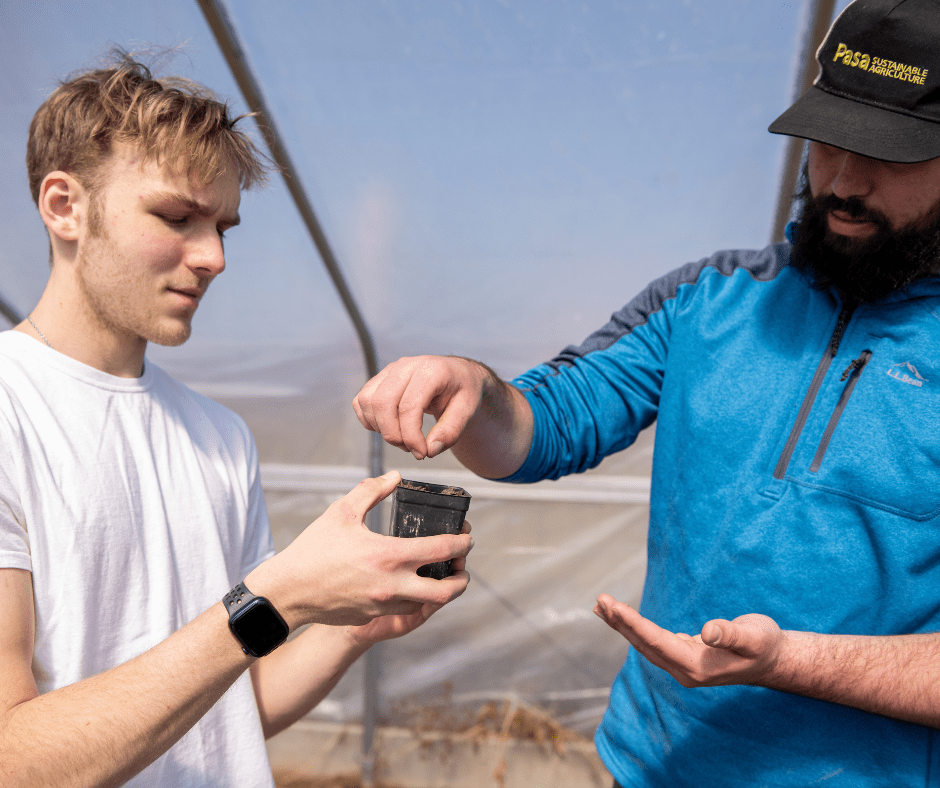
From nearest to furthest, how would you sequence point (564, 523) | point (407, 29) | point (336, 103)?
point (407, 29) → point (336, 103) → point (564, 523)

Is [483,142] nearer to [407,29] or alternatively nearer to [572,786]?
[407,29]

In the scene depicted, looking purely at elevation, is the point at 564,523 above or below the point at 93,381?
below

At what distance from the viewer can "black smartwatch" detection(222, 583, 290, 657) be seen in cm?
99

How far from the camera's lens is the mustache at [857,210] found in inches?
54.0

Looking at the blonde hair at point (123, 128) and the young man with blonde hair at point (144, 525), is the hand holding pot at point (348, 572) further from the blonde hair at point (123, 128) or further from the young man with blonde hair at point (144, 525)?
the blonde hair at point (123, 128)

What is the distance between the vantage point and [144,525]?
1.40m

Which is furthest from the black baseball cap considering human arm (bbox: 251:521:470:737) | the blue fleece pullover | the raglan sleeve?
human arm (bbox: 251:521:470:737)

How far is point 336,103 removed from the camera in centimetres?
249

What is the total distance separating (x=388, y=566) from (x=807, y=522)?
0.84 metres

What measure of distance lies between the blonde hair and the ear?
25mm

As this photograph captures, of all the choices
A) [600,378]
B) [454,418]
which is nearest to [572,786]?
[600,378]

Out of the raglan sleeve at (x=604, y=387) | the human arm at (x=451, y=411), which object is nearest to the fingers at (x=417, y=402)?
the human arm at (x=451, y=411)

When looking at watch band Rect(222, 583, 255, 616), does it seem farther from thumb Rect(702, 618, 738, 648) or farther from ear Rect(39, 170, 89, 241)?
ear Rect(39, 170, 89, 241)

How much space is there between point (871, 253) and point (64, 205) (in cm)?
177
